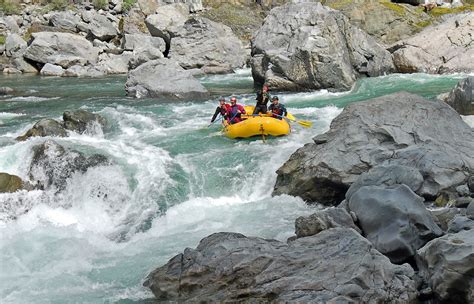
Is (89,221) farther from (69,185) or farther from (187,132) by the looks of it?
(187,132)

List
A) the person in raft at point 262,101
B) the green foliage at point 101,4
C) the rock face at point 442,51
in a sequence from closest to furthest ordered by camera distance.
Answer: the person in raft at point 262,101, the rock face at point 442,51, the green foliage at point 101,4

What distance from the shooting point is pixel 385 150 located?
1104cm

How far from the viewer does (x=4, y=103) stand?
70.5 feet

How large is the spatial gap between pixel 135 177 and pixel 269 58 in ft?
39.7

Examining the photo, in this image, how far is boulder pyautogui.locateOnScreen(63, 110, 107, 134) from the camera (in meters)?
15.8

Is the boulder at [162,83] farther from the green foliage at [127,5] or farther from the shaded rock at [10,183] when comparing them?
the green foliage at [127,5]

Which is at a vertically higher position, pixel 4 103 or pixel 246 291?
pixel 246 291

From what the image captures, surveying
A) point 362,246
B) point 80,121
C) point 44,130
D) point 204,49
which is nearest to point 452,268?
point 362,246

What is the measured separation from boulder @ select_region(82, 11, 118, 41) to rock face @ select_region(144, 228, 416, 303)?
32.6 meters

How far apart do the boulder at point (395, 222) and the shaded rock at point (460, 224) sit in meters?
0.19

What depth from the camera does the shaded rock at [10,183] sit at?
1195cm

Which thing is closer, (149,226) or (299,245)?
(299,245)

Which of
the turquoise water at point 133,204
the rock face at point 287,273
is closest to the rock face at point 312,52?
the turquoise water at point 133,204

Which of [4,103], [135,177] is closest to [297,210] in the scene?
[135,177]
